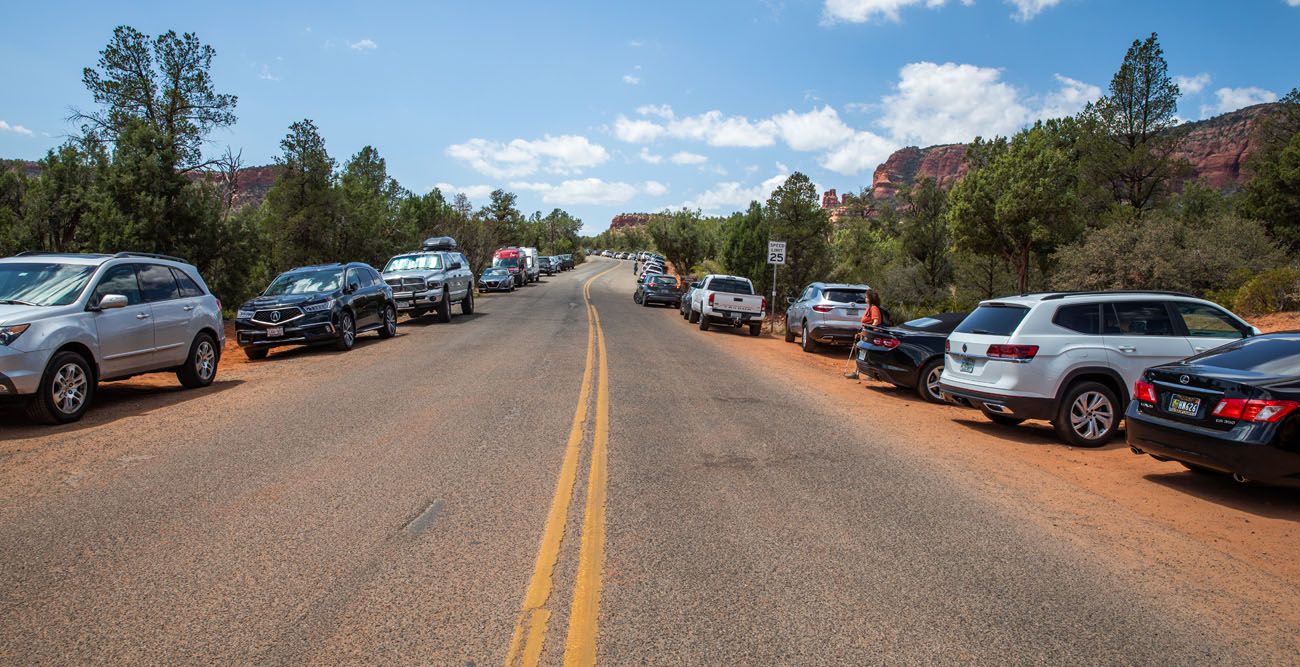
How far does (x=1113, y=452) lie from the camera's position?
336 inches

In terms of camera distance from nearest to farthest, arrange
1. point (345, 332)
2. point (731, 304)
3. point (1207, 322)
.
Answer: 1. point (1207, 322)
2. point (345, 332)
3. point (731, 304)

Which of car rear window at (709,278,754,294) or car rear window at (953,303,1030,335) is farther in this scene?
car rear window at (709,278,754,294)

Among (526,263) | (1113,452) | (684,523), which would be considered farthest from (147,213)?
(526,263)

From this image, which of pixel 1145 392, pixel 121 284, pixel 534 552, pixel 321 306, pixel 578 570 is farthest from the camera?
pixel 321 306

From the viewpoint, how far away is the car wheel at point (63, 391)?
27.0 ft

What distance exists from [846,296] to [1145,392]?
40.0ft

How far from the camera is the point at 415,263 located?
24578 mm

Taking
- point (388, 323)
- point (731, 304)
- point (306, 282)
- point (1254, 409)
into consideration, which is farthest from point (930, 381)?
point (388, 323)

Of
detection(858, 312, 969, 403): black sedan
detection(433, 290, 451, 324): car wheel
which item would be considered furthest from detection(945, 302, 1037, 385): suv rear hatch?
detection(433, 290, 451, 324): car wheel

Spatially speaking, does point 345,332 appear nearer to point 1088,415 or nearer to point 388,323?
point 388,323

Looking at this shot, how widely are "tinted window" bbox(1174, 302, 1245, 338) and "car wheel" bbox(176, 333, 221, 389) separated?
1283cm

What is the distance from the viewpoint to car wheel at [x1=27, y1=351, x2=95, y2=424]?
27.0 feet

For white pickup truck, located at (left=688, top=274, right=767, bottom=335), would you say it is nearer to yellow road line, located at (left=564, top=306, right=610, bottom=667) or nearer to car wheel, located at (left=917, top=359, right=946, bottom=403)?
car wheel, located at (left=917, top=359, right=946, bottom=403)

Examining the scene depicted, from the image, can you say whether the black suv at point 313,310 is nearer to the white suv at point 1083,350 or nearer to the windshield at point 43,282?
the windshield at point 43,282
